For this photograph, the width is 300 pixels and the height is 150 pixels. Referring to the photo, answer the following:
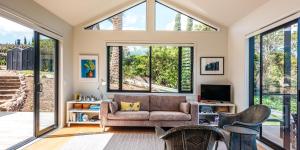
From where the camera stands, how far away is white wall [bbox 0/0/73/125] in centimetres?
383

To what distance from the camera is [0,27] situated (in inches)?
143

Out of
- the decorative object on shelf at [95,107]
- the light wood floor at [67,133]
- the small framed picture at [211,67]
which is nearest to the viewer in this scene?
the light wood floor at [67,133]

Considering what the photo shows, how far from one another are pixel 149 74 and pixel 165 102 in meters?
1.00

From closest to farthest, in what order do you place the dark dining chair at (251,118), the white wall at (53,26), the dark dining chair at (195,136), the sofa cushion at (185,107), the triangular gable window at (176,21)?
1. the dark dining chair at (195,136)
2. the dark dining chair at (251,118)
3. the white wall at (53,26)
4. the sofa cushion at (185,107)
5. the triangular gable window at (176,21)

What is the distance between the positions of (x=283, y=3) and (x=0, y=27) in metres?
4.34

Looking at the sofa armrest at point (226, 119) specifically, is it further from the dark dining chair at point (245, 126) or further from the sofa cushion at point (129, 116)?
the sofa cushion at point (129, 116)

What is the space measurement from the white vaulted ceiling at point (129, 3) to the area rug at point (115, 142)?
276 cm

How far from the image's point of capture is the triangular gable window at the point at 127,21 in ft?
22.0

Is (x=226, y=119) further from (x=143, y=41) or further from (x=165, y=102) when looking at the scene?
(x=143, y=41)

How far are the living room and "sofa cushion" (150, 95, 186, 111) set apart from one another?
0.08ft

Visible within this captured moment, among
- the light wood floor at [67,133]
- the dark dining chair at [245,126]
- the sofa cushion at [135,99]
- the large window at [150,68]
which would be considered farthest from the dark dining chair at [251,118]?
the large window at [150,68]

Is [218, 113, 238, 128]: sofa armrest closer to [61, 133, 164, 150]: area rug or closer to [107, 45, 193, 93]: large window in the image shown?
[61, 133, 164, 150]: area rug

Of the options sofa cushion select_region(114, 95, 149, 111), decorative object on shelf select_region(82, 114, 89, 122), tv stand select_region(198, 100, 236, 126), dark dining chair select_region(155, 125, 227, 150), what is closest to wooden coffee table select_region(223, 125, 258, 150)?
dark dining chair select_region(155, 125, 227, 150)

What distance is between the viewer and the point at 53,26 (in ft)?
17.5
